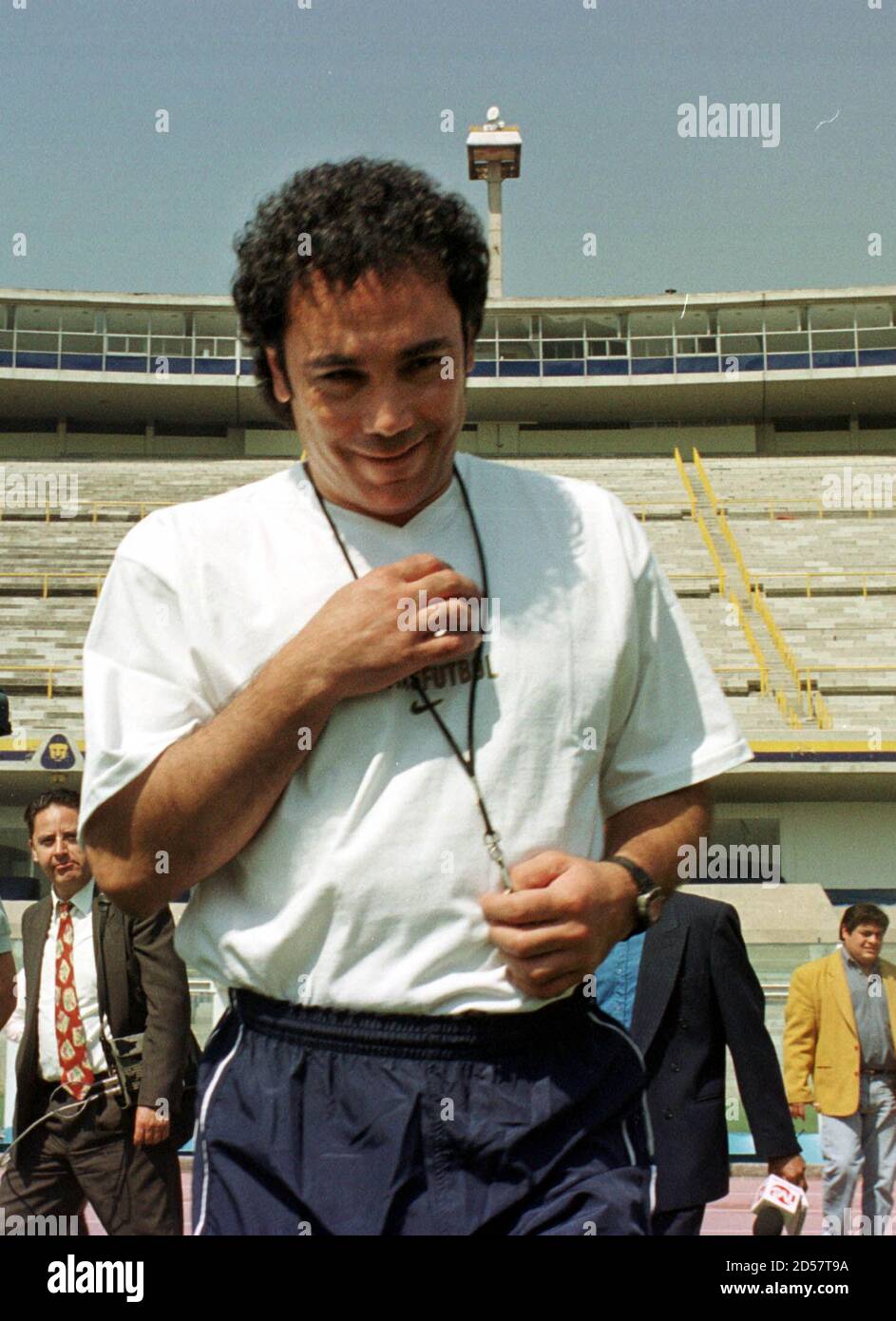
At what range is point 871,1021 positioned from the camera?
23.9 feet

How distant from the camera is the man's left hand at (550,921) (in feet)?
5.69

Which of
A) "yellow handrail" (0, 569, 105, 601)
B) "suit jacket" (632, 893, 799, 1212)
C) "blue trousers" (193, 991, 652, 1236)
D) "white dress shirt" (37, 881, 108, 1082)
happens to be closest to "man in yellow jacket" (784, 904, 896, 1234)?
"suit jacket" (632, 893, 799, 1212)

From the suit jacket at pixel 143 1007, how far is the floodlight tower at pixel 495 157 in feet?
126

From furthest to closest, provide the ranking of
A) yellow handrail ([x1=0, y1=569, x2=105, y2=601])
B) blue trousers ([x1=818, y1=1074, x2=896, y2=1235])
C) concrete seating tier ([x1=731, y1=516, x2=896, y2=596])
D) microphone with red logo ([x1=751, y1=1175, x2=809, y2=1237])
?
concrete seating tier ([x1=731, y1=516, x2=896, y2=596]) < yellow handrail ([x1=0, y1=569, x2=105, y2=601]) < blue trousers ([x1=818, y1=1074, x2=896, y2=1235]) < microphone with red logo ([x1=751, y1=1175, x2=809, y2=1237])

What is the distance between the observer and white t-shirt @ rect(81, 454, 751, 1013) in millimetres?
1766

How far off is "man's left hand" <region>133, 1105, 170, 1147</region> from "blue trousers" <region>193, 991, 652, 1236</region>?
3.37 meters

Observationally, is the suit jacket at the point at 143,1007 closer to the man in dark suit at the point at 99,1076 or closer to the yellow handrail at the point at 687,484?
the man in dark suit at the point at 99,1076

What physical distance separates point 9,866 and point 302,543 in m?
25.8

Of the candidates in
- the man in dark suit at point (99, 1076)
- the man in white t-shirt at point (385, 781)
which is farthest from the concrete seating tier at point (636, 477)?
the man in white t-shirt at point (385, 781)

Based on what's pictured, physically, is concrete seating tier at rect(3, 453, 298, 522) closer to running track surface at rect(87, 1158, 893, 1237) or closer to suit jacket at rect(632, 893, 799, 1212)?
running track surface at rect(87, 1158, 893, 1237)

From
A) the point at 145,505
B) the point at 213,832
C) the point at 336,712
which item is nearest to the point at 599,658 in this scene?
the point at 336,712

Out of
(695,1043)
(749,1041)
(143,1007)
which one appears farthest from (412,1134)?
(143,1007)

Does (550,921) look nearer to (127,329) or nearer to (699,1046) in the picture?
(699,1046)

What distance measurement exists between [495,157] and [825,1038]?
129ft
